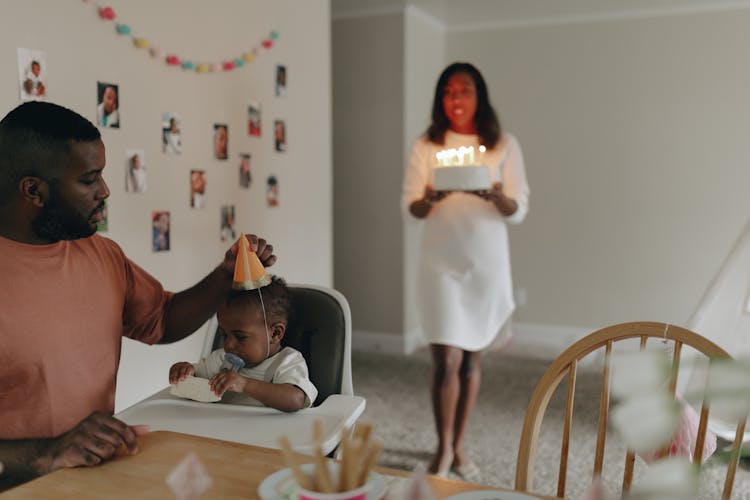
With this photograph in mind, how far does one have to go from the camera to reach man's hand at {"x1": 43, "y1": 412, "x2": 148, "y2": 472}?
1.04 m

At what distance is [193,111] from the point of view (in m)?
2.47

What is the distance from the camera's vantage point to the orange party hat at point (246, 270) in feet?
4.66

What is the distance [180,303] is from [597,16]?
12.9 feet

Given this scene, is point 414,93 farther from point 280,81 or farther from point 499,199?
point 499,199

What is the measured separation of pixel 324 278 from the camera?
3.36 m

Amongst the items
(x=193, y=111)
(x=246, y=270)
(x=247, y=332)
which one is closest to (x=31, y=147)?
(x=246, y=270)

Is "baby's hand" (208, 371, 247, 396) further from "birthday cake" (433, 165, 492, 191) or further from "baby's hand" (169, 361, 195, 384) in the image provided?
"birthday cake" (433, 165, 492, 191)

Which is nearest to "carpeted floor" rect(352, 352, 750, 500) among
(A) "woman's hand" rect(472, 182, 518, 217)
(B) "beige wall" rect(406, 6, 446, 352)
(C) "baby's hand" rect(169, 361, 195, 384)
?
(B) "beige wall" rect(406, 6, 446, 352)

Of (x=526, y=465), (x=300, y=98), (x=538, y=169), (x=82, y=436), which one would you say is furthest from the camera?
(x=538, y=169)

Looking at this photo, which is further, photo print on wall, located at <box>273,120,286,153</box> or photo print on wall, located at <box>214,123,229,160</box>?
photo print on wall, located at <box>273,120,286,153</box>

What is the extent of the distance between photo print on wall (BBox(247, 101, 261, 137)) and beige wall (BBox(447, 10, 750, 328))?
250cm

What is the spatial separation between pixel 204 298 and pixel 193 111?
115 centimetres

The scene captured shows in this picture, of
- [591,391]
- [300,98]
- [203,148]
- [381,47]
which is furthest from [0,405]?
[381,47]

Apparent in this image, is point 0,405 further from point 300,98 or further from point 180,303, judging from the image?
point 300,98
